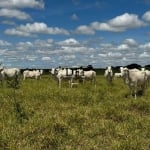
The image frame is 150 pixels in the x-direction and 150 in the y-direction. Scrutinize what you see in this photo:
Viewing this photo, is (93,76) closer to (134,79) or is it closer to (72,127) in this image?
(134,79)

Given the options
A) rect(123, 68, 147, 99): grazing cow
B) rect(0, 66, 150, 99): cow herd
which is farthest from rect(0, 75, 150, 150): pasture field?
rect(123, 68, 147, 99): grazing cow

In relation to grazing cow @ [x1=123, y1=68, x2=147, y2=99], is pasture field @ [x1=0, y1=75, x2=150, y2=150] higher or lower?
lower

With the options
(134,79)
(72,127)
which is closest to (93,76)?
(134,79)

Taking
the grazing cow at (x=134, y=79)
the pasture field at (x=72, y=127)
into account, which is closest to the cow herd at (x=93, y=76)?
the grazing cow at (x=134, y=79)

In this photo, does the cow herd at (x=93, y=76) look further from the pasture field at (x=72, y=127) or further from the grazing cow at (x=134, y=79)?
the pasture field at (x=72, y=127)

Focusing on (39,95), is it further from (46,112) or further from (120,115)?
(120,115)

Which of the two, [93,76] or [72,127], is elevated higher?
[93,76]

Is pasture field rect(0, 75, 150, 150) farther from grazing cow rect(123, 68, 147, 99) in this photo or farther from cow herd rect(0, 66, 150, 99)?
grazing cow rect(123, 68, 147, 99)

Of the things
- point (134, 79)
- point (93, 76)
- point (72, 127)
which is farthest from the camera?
point (93, 76)

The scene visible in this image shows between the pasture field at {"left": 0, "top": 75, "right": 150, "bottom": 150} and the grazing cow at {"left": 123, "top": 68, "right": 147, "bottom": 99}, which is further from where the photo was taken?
the grazing cow at {"left": 123, "top": 68, "right": 147, "bottom": 99}

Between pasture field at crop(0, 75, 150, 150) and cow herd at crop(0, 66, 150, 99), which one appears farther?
cow herd at crop(0, 66, 150, 99)

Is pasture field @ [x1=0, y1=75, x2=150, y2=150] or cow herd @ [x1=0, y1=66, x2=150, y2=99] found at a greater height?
cow herd @ [x1=0, y1=66, x2=150, y2=99]

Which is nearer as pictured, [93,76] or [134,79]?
[134,79]

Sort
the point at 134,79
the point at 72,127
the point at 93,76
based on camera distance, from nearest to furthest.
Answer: the point at 72,127 → the point at 134,79 → the point at 93,76
